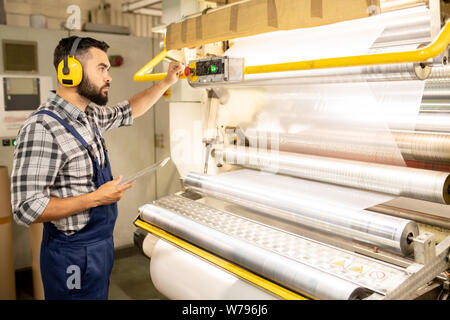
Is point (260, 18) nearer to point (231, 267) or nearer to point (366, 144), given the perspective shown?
point (366, 144)

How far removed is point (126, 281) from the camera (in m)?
3.15

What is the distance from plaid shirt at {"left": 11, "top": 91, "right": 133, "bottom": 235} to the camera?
1.40 metres

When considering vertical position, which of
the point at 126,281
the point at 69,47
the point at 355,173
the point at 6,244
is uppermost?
the point at 69,47

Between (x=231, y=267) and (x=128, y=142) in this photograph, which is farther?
(x=128, y=142)

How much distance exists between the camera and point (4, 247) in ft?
8.98

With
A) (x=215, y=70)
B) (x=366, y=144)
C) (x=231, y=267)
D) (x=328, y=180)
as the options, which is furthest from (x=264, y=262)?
(x=215, y=70)

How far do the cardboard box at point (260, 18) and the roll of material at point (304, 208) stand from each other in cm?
58

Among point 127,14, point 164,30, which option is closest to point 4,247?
point 164,30

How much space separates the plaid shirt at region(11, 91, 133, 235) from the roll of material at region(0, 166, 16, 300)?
1392 mm

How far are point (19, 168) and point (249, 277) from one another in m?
0.87

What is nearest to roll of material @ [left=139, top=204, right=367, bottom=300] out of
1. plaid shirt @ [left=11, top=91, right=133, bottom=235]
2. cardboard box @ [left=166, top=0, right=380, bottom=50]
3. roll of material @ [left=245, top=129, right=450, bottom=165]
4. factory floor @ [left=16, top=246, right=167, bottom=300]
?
plaid shirt @ [left=11, top=91, right=133, bottom=235]

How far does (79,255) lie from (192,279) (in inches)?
17.5

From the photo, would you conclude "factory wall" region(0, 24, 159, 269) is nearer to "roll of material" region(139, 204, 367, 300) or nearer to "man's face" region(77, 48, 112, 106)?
"man's face" region(77, 48, 112, 106)

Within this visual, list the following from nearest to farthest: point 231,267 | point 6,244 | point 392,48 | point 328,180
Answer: point 392,48 → point 231,267 → point 328,180 → point 6,244
